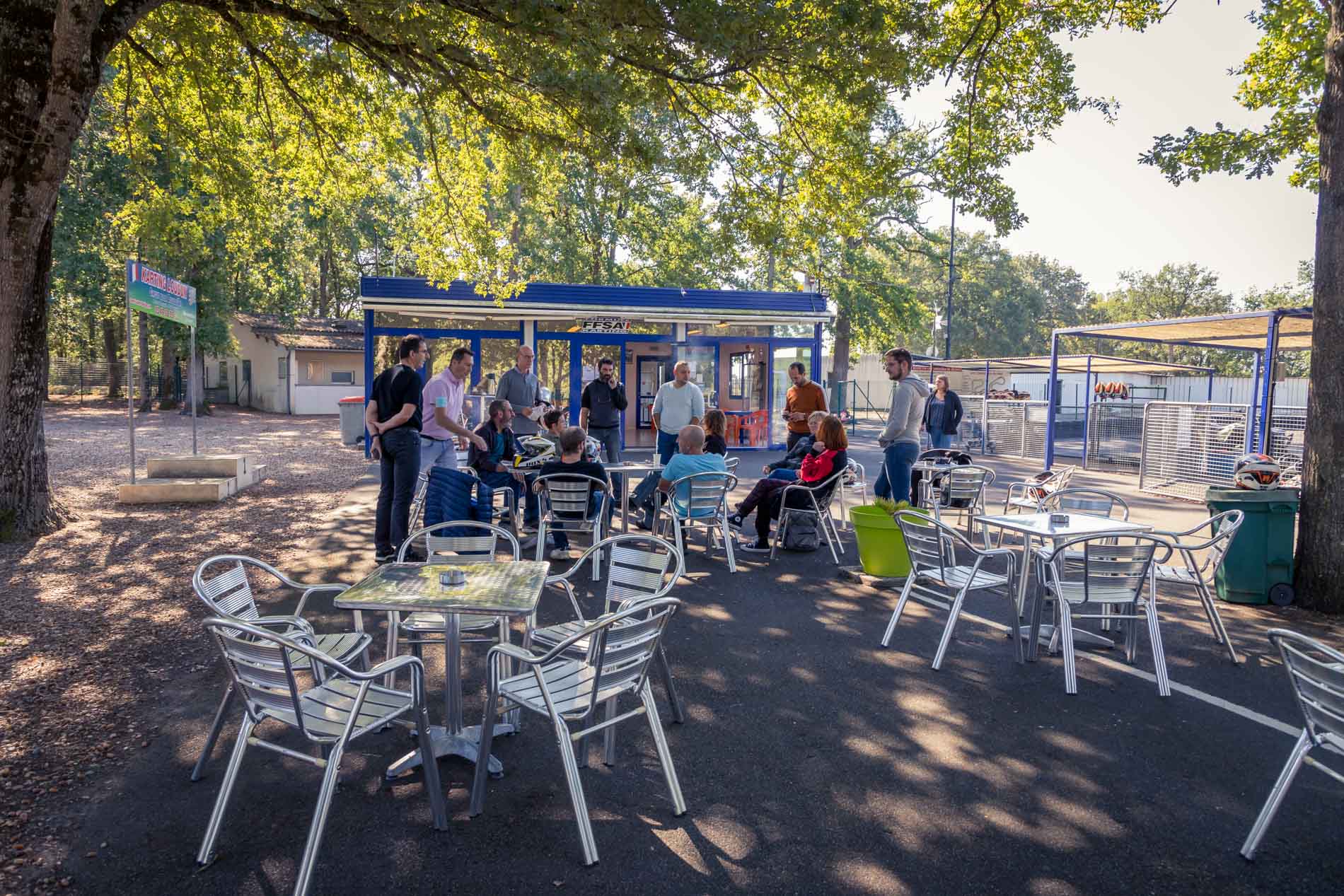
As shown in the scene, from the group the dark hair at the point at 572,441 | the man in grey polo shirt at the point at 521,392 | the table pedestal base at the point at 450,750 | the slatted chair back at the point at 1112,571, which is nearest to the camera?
the table pedestal base at the point at 450,750

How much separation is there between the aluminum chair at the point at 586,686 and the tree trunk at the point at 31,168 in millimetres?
6779

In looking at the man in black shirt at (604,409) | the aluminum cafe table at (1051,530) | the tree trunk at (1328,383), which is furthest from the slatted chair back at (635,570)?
the man in black shirt at (604,409)

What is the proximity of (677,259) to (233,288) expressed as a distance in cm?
1635

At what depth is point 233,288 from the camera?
99.7ft

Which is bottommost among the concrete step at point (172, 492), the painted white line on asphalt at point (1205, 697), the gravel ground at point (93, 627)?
the gravel ground at point (93, 627)

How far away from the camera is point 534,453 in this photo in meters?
7.98

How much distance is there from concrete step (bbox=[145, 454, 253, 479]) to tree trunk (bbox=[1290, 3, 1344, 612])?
40.3 ft

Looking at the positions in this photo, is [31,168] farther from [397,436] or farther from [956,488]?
[956,488]

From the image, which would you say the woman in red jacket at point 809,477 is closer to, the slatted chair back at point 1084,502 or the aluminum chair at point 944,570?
the slatted chair back at point 1084,502

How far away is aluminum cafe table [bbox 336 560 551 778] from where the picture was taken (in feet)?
9.96

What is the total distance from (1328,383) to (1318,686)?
4756 mm

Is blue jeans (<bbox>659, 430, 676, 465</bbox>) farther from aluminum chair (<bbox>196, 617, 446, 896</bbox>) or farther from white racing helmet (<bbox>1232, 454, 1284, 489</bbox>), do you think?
aluminum chair (<bbox>196, 617, 446, 896</bbox>)

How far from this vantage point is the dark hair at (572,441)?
6832 mm

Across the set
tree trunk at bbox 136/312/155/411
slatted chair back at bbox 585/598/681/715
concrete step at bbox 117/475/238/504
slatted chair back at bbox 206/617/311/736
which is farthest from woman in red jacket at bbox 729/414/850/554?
tree trunk at bbox 136/312/155/411
